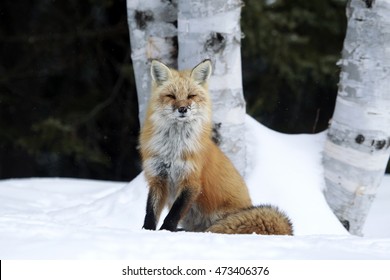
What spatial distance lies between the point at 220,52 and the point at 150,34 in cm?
70

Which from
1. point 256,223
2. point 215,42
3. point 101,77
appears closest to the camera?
point 256,223

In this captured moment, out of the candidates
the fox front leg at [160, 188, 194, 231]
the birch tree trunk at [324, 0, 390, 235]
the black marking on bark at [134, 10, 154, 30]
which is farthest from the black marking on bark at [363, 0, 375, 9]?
the fox front leg at [160, 188, 194, 231]

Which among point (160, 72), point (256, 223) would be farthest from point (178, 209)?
point (160, 72)

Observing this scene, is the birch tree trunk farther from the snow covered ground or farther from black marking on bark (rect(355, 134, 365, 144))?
the snow covered ground

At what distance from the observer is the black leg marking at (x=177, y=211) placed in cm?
402

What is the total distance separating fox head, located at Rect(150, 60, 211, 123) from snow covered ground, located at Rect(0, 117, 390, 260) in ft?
2.58

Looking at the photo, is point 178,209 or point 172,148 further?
point 172,148

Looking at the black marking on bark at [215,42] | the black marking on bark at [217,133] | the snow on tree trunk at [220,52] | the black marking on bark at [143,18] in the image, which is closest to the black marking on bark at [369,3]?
the snow on tree trunk at [220,52]

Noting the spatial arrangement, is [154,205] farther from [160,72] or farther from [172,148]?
[160,72]

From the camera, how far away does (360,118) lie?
5152 mm

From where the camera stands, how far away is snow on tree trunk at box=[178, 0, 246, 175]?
5.02 meters

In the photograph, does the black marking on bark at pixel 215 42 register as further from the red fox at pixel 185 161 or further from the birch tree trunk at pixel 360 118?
the birch tree trunk at pixel 360 118

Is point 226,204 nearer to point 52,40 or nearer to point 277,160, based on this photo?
point 277,160

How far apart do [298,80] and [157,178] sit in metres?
5.38
